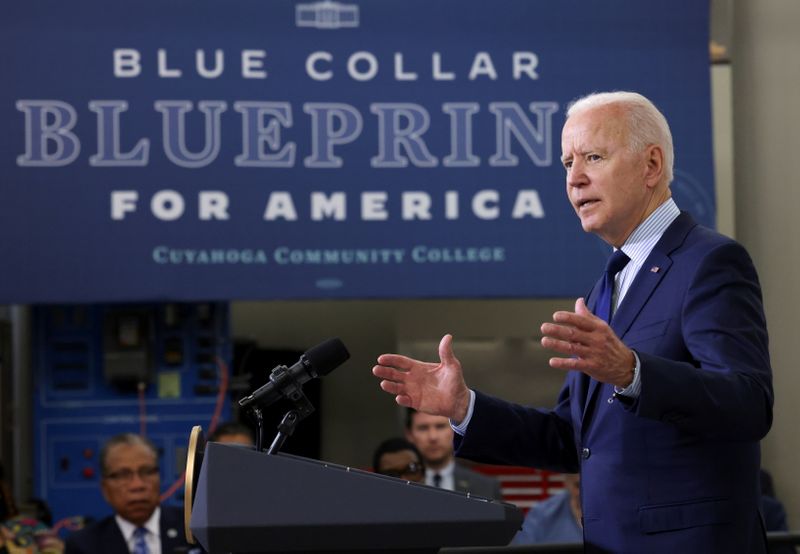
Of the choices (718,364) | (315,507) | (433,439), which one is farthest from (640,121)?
(433,439)

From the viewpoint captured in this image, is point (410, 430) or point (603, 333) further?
point (410, 430)

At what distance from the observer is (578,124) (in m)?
2.10

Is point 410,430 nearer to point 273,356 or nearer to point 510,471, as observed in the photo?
point 510,471

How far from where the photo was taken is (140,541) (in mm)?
4629

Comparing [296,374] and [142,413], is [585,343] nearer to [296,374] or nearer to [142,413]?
[296,374]

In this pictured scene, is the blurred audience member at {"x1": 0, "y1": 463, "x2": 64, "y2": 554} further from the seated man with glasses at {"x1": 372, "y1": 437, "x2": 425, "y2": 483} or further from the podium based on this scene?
the podium

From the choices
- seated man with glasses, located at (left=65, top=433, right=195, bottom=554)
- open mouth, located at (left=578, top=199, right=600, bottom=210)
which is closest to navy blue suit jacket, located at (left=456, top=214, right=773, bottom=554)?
open mouth, located at (left=578, top=199, right=600, bottom=210)

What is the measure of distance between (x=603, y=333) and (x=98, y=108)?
177 inches

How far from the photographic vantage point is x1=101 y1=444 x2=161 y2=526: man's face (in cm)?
465

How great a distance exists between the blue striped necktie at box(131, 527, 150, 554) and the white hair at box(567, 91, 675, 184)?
3.02m

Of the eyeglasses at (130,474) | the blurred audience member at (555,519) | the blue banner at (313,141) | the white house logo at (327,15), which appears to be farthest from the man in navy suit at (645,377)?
the white house logo at (327,15)

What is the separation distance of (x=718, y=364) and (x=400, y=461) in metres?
3.57

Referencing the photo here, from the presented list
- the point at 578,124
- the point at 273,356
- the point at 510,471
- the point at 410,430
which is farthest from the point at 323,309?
the point at 578,124

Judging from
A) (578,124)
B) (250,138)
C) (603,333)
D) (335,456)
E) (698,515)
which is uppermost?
(250,138)
